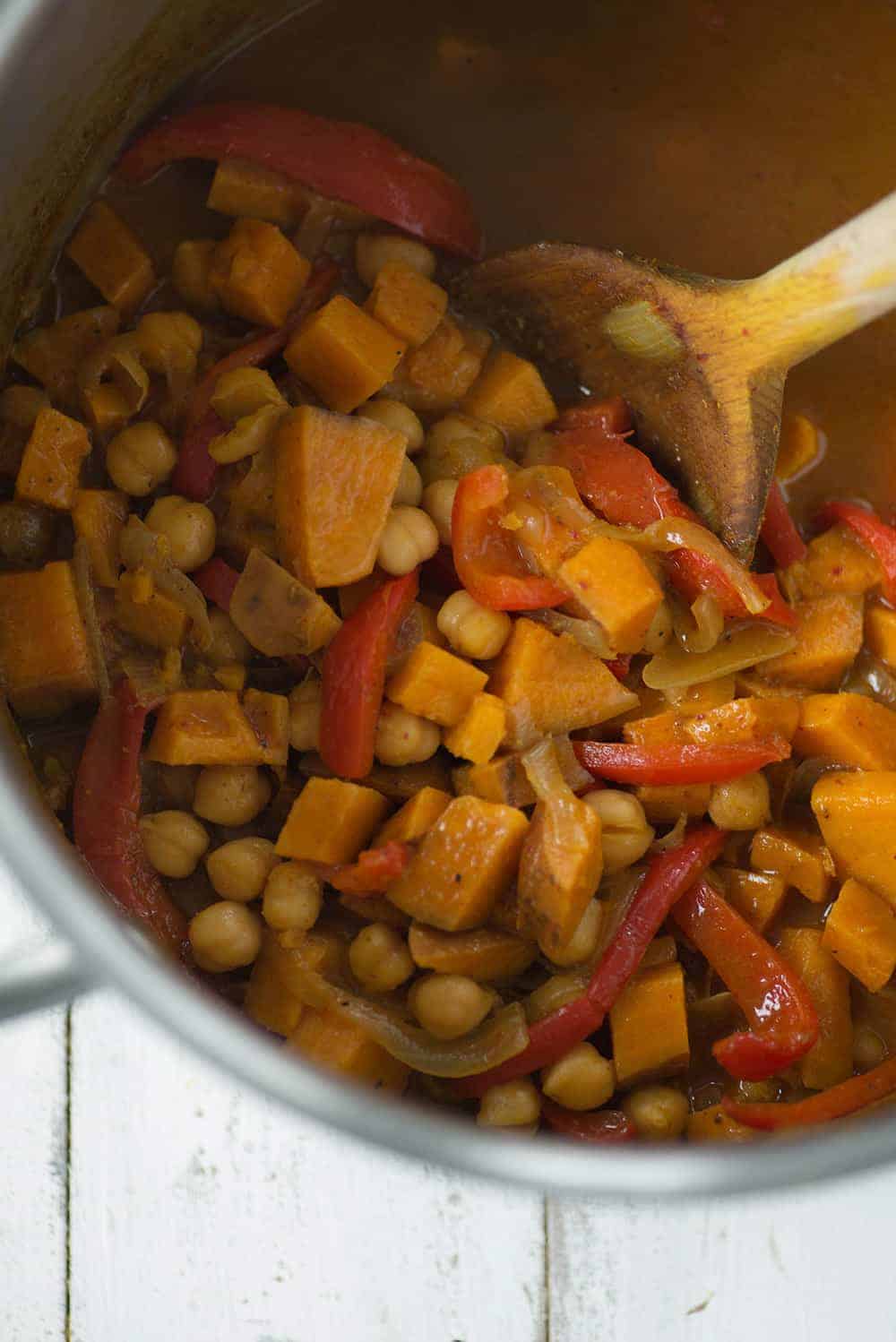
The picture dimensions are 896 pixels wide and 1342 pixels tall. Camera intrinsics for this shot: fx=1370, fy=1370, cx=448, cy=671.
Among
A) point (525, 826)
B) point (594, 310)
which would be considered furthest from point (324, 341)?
point (525, 826)

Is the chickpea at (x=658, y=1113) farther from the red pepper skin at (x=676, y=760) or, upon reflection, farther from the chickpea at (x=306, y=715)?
the chickpea at (x=306, y=715)

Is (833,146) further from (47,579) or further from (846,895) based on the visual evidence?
(47,579)

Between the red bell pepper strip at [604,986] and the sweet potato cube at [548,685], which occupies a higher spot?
the sweet potato cube at [548,685]

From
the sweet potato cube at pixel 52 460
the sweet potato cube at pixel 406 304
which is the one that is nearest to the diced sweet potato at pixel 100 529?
the sweet potato cube at pixel 52 460

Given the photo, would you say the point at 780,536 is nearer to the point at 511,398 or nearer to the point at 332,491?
the point at 511,398

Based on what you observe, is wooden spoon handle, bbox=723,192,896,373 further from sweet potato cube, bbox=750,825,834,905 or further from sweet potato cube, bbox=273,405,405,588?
sweet potato cube, bbox=750,825,834,905

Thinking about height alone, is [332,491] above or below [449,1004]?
above

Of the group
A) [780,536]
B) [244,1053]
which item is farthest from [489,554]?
[244,1053]
